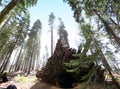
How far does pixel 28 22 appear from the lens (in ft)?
119

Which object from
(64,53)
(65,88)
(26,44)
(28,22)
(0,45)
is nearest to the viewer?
(65,88)

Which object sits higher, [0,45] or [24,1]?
[0,45]

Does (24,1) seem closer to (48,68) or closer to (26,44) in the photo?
(48,68)

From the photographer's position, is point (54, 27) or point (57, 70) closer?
point (57, 70)

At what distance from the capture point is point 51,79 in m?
17.7

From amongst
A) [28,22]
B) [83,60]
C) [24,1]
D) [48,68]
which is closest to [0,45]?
[28,22]

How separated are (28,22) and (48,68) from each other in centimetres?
1998

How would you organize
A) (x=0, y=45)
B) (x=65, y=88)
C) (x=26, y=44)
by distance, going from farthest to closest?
(x=26, y=44)
(x=0, y=45)
(x=65, y=88)

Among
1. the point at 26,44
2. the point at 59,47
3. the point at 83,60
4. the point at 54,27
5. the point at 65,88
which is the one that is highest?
the point at 54,27

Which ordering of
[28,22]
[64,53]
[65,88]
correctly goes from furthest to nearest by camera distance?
1. [28,22]
2. [64,53]
3. [65,88]

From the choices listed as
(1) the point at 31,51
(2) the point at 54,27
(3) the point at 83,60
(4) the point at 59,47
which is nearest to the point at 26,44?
(1) the point at 31,51

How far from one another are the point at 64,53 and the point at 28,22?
20.3 metres

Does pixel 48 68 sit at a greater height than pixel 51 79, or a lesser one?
greater

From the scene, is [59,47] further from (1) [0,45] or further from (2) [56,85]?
(1) [0,45]
